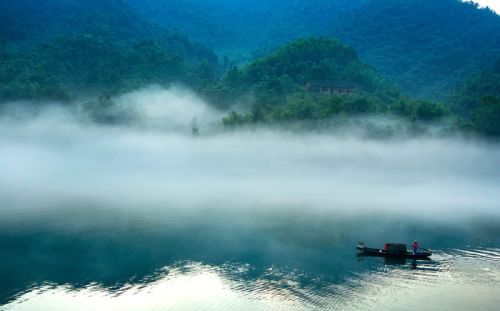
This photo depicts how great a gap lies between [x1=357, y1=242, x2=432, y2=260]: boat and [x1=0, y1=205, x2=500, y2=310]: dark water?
271 mm

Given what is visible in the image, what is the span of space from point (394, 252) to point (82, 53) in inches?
2021

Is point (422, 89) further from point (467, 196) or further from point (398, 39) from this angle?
point (467, 196)

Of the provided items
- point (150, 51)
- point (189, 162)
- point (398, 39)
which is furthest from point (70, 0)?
point (398, 39)

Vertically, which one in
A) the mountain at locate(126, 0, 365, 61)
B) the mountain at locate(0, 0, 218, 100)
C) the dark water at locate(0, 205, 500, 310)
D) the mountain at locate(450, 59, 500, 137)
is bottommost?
the dark water at locate(0, 205, 500, 310)

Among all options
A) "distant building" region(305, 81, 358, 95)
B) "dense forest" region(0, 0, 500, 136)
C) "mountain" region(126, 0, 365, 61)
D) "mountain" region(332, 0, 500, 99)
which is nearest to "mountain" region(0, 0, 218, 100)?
"dense forest" region(0, 0, 500, 136)

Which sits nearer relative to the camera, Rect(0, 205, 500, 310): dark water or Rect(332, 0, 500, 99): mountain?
Rect(0, 205, 500, 310): dark water

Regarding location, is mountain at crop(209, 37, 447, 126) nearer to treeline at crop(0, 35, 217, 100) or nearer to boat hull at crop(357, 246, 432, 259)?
treeline at crop(0, 35, 217, 100)

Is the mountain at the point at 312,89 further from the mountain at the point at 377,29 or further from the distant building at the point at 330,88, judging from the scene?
the mountain at the point at 377,29

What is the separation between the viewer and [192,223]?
23531 mm

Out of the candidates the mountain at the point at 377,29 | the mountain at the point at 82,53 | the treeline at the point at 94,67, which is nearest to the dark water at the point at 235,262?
the treeline at the point at 94,67

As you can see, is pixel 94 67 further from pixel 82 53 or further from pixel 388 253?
pixel 388 253

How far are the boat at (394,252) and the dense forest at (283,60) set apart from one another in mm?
27344

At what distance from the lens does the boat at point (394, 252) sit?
18.6 m

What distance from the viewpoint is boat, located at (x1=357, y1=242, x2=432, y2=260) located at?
18562 millimetres
